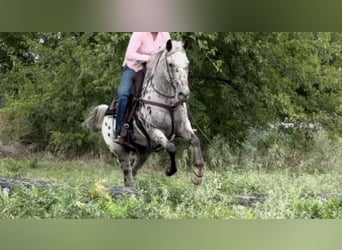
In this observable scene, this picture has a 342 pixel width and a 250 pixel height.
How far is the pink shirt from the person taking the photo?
770 centimetres

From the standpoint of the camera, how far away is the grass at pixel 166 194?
771cm

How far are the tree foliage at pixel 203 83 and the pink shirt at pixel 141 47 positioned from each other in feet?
0.12

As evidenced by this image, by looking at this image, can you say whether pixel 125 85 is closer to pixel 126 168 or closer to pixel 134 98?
pixel 134 98

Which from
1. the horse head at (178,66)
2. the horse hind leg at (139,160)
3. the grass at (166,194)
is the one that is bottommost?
the grass at (166,194)

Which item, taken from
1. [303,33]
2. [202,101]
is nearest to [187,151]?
[202,101]

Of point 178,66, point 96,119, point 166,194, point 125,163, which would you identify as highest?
point 178,66

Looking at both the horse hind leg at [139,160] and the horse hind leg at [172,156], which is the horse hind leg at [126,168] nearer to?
the horse hind leg at [139,160]

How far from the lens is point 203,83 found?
7.74 m

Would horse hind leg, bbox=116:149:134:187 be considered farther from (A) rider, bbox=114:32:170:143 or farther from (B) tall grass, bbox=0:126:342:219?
(A) rider, bbox=114:32:170:143

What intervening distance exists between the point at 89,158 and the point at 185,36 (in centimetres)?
64

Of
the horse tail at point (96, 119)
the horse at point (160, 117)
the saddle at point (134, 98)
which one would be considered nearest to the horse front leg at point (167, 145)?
the horse at point (160, 117)

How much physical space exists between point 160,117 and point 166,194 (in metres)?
0.32

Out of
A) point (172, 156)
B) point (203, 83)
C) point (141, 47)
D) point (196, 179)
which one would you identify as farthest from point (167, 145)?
point (141, 47)
